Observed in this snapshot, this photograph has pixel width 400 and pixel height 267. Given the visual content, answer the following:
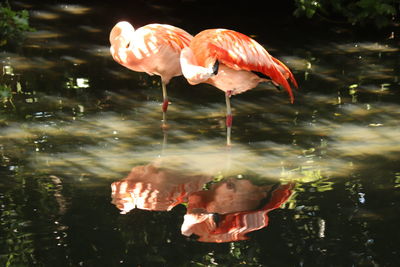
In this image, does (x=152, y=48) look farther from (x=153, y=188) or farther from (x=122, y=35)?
(x=153, y=188)

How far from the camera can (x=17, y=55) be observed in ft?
22.6

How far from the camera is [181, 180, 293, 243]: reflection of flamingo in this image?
377 centimetres

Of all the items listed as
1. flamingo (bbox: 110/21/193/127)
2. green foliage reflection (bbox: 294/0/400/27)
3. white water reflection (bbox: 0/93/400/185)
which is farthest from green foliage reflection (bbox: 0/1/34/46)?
green foliage reflection (bbox: 294/0/400/27)

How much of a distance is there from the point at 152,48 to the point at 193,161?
89 cm

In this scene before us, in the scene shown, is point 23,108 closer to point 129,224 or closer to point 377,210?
point 129,224

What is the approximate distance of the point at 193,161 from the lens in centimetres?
470

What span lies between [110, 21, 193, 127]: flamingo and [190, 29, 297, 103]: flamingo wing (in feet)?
0.91

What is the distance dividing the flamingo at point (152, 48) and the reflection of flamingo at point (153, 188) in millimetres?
833

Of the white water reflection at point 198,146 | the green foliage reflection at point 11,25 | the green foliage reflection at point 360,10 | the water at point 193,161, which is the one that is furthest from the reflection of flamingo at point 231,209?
the green foliage reflection at point 11,25

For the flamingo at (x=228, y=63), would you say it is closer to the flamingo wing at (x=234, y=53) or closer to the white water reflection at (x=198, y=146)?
the flamingo wing at (x=234, y=53)

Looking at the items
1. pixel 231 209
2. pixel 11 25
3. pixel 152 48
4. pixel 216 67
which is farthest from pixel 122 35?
pixel 11 25

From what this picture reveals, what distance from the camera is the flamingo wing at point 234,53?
470 cm

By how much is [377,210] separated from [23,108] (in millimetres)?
2801

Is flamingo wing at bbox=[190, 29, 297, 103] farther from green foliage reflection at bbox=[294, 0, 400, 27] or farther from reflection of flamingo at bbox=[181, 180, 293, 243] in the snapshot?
green foliage reflection at bbox=[294, 0, 400, 27]
